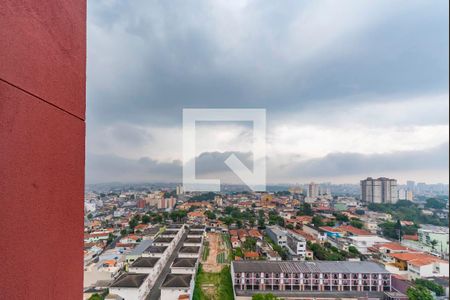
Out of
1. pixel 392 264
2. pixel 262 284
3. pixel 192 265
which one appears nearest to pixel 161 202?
pixel 192 265

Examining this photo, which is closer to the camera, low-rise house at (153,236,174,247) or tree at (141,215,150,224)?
low-rise house at (153,236,174,247)

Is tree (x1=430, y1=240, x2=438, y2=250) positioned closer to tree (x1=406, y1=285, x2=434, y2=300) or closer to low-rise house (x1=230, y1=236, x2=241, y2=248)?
tree (x1=406, y1=285, x2=434, y2=300)

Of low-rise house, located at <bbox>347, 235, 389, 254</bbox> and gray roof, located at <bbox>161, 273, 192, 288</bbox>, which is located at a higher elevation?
gray roof, located at <bbox>161, 273, 192, 288</bbox>

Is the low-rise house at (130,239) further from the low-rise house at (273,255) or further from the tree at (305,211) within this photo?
the tree at (305,211)

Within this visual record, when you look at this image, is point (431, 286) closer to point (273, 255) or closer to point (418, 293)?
point (418, 293)

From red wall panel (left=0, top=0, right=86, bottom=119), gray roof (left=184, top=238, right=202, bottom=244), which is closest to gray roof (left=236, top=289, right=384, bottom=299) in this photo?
gray roof (left=184, top=238, right=202, bottom=244)

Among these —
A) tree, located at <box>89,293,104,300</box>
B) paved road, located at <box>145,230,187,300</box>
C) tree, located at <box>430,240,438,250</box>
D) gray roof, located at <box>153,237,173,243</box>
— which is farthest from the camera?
tree, located at <box>430,240,438,250</box>
